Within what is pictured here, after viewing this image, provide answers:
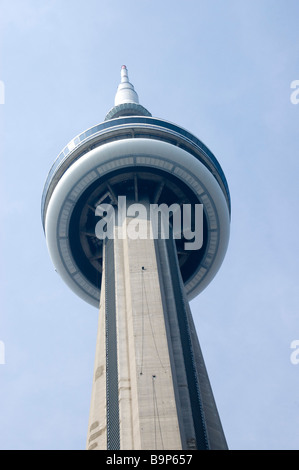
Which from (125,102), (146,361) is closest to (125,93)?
(125,102)

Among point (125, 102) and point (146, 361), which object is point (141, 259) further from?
point (125, 102)

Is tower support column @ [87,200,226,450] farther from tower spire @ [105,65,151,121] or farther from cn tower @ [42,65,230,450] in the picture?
tower spire @ [105,65,151,121]

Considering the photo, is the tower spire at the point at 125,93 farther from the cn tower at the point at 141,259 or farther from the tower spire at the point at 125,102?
the cn tower at the point at 141,259

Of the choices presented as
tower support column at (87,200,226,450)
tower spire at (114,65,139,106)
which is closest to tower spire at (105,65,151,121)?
tower spire at (114,65,139,106)
